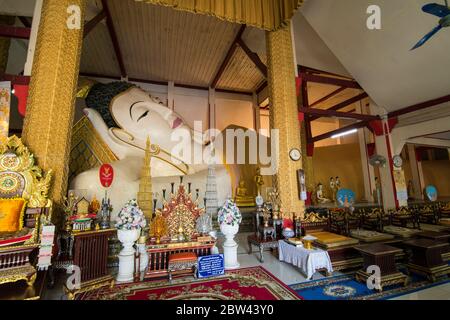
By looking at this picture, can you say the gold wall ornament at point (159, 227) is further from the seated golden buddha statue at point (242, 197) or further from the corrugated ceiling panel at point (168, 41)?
the corrugated ceiling panel at point (168, 41)

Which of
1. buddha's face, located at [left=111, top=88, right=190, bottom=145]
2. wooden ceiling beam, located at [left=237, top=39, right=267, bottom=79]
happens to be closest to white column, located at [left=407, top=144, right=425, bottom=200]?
wooden ceiling beam, located at [left=237, top=39, right=267, bottom=79]

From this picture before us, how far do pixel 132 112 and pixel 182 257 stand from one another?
4.76m

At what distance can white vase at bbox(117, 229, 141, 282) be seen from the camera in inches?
110

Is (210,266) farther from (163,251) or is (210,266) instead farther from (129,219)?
(129,219)

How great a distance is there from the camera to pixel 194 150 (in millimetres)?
6609

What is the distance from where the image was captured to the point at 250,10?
484 cm

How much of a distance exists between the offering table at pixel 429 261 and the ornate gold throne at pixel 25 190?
4.84m

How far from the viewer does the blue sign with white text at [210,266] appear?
2822 mm

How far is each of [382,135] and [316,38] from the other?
351 centimetres

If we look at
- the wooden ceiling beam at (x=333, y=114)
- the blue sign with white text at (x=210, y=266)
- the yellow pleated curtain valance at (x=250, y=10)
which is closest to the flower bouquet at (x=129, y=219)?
the blue sign with white text at (x=210, y=266)

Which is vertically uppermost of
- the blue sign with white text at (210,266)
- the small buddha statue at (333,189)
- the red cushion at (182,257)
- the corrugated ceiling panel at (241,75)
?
the corrugated ceiling panel at (241,75)

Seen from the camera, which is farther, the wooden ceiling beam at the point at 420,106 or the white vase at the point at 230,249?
the wooden ceiling beam at the point at 420,106

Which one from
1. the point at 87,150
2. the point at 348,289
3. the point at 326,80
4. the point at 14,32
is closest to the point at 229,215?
the point at 348,289

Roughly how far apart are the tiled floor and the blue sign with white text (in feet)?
1.70
